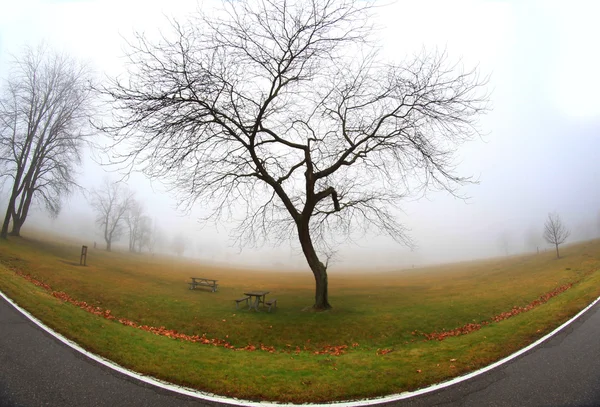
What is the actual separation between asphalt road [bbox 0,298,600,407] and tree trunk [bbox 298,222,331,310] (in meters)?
8.06

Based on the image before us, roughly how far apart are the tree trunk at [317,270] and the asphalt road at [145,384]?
8061 millimetres

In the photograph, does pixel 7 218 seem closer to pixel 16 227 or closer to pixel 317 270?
pixel 16 227

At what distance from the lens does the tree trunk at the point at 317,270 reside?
508 inches

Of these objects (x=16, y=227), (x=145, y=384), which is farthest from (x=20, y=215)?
(x=145, y=384)

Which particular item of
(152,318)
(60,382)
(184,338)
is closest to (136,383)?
(60,382)

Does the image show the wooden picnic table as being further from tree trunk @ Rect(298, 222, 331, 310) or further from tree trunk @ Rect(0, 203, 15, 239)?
tree trunk @ Rect(0, 203, 15, 239)

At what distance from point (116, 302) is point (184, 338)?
5.63 meters

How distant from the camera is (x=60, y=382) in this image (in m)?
4.53

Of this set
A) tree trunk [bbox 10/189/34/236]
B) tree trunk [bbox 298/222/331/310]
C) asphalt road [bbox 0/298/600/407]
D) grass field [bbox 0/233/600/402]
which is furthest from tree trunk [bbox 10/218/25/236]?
tree trunk [bbox 298/222/331/310]

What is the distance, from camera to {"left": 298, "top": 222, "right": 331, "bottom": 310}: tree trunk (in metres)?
12.9

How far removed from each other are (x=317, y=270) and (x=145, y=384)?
9216mm

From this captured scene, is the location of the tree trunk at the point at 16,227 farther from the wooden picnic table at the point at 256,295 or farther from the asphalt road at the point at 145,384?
the asphalt road at the point at 145,384

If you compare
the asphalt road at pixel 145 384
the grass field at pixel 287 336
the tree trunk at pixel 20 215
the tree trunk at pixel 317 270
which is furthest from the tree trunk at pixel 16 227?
the tree trunk at pixel 317 270

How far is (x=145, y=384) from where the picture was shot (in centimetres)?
473
